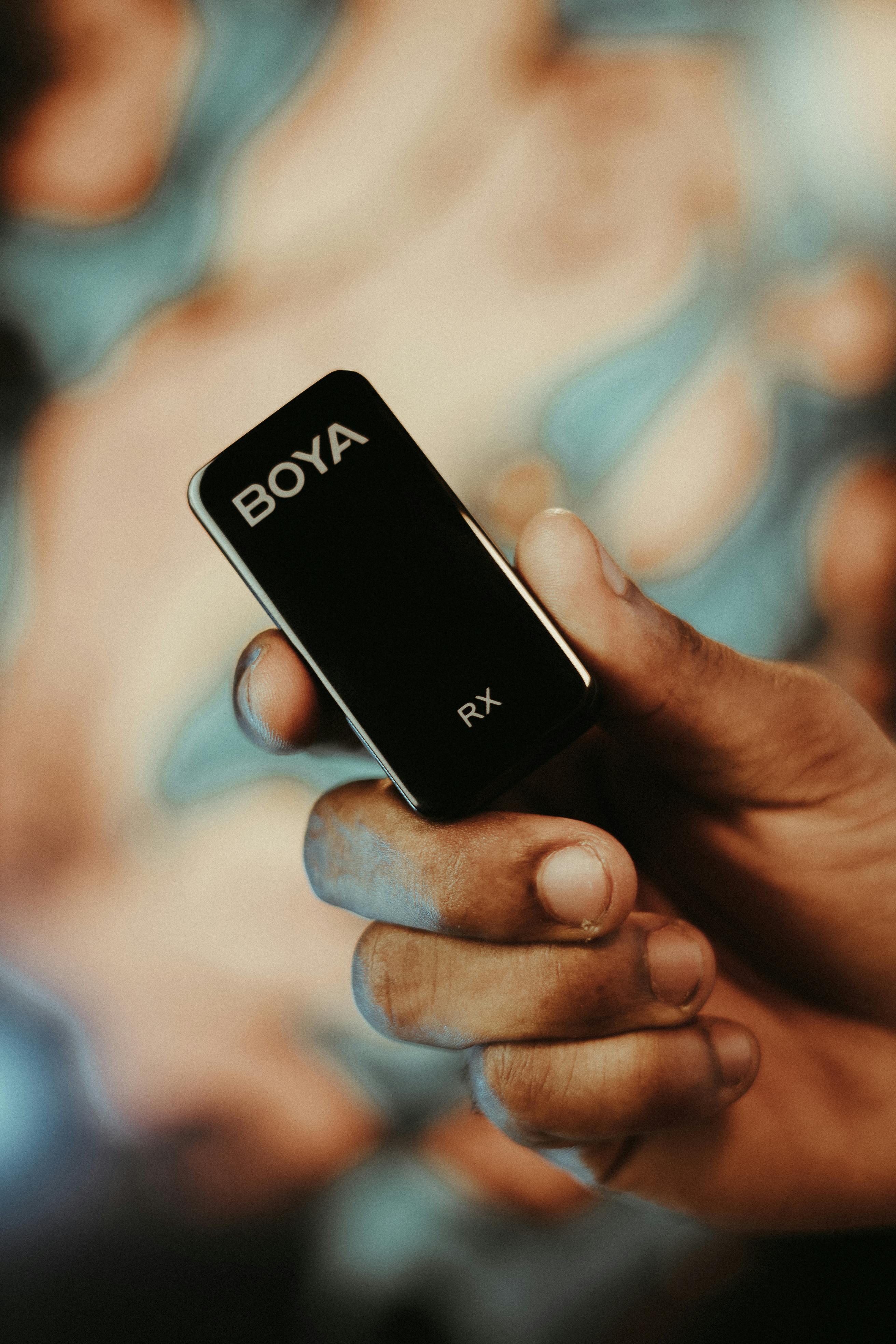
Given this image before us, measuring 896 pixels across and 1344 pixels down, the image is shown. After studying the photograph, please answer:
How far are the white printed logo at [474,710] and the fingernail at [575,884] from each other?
0.37 ft

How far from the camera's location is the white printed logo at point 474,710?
21.3 inches

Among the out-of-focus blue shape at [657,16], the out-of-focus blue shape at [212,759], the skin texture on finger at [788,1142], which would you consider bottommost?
the skin texture on finger at [788,1142]

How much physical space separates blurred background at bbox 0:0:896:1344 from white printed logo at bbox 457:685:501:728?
2.15 feet

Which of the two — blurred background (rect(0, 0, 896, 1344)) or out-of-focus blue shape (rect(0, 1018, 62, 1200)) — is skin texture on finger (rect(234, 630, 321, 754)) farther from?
out-of-focus blue shape (rect(0, 1018, 62, 1200))

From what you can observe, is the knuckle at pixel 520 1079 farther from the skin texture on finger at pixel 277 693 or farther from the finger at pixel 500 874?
the skin texture on finger at pixel 277 693

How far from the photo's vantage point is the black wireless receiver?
0.54m

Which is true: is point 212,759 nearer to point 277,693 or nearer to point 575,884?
point 277,693

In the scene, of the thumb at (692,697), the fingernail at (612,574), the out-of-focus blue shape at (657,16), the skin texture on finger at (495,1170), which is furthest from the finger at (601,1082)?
the out-of-focus blue shape at (657,16)

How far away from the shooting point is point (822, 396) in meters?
1.42

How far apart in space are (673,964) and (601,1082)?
0.12m

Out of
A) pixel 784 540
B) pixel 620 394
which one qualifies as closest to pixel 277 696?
pixel 620 394

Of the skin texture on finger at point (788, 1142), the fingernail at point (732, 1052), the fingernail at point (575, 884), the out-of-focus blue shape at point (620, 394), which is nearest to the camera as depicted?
the fingernail at point (575, 884)

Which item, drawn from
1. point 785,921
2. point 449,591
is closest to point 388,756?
point 449,591

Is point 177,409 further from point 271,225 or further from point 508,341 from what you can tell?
point 508,341
